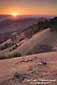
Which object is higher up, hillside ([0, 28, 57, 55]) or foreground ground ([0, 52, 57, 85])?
hillside ([0, 28, 57, 55])

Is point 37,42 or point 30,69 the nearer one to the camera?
point 30,69

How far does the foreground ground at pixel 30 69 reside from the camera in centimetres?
207

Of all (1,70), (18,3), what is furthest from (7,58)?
(18,3)

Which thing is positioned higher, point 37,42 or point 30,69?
point 37,42

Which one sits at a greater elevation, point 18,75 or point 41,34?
point 41,34

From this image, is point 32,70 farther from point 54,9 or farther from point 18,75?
point 54,9

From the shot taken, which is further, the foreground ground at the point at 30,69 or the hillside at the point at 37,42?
the hillside at the point at 37,42

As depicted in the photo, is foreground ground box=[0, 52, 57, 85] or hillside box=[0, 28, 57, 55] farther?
hillside box=[0, 28, 57, 55]

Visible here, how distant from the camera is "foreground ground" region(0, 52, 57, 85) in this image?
6.79 feet

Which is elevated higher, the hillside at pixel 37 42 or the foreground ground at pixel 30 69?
the hillside at pixel 37 42

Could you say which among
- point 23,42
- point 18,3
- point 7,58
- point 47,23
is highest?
point 18,3

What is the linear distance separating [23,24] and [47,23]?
0.24 metres

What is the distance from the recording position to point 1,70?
213cm

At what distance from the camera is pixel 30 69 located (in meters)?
2.15
